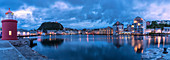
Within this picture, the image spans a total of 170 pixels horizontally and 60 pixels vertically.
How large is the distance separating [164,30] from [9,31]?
574 ft

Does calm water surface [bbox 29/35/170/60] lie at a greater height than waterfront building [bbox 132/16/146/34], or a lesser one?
lesser

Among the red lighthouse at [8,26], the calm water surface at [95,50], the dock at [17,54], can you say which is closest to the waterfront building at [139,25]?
the calm water surface at [95,50]

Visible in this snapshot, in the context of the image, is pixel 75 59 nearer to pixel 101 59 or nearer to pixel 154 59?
pixel 101 59

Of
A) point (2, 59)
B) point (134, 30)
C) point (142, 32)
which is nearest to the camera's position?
point (2, 59)

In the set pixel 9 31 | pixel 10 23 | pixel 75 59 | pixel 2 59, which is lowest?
pixel 75 59

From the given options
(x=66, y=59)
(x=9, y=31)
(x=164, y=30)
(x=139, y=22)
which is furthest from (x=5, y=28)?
(x=164, y=30)

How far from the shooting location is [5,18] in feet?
74.1

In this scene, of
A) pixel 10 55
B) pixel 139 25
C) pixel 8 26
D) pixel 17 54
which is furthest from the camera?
pixel 139 25

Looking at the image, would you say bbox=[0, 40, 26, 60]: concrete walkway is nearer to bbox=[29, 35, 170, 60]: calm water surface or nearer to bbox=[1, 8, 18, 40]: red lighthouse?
bbox=[29, 35, 170, 60]: calm water surface

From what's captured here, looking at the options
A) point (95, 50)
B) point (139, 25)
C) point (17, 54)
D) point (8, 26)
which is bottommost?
point (95, 50)

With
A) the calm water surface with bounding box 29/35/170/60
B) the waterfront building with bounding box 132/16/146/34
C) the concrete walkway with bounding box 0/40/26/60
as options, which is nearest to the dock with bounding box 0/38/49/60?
the concrete walkway with bounding box 0/40/26/60

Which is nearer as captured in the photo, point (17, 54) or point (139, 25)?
point (17, 54)

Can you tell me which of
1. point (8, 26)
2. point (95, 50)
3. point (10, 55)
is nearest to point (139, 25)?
point (95, 50)

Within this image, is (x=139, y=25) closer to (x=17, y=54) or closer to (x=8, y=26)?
(x=8, y=26)
